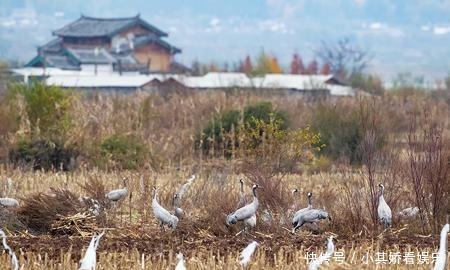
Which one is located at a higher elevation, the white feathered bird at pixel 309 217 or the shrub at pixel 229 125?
the white feathered bird at pixel 309 217

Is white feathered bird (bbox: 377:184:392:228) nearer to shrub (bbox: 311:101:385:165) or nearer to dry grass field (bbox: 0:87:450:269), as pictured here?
dry grass field (bbox: 0:87:450:269)

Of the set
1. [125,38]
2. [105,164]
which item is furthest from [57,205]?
A: [125,38]

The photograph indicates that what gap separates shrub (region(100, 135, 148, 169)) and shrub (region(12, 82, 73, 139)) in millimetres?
1102

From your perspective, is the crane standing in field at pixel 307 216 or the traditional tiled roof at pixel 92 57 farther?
the traditional tiled roof at pixel 92 57

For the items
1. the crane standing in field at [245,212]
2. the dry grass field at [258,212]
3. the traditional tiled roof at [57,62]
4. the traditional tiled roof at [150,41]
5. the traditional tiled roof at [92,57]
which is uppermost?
the crane standing in field at [245,212]

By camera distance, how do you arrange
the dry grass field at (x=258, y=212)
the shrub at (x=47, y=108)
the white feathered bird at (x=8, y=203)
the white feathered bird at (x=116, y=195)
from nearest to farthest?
the dry grass field at (x=258, y=212)
the white feathered bird at (x=8, y=203)
the white feathered bird at (x=116, y=195)
the shrub at (x=47, y=108)

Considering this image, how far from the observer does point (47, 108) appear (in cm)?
2097

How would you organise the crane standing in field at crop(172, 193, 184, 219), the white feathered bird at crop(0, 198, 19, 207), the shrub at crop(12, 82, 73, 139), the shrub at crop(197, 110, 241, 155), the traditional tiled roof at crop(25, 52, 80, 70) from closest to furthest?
1. the crane standing in field at crop(172, 193, 184, 219)
2. the white feathered bird at crop(0, 198, 19, 207)
3. the shrub at crop(12, 82, 73, 139)
4. the shrub at crop(197, 110, 241, 155)
5. the traditional tiled roof at crop(25, 52, 80, 70)

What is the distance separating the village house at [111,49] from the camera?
52250 mm

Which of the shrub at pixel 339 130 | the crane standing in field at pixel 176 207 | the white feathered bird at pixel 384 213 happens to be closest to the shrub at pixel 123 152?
the shrub at pixel 339 130

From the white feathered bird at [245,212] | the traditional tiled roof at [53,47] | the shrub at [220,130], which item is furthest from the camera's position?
the traditional tiled roof at [53,47]

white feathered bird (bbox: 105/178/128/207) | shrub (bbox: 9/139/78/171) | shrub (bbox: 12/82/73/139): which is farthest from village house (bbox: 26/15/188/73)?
white feathered bird (bbox: 105/178/128/207)

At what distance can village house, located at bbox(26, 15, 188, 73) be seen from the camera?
2057 inches

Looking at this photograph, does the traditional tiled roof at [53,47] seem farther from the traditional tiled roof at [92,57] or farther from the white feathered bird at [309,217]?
the white feathered bird at [309,217]
